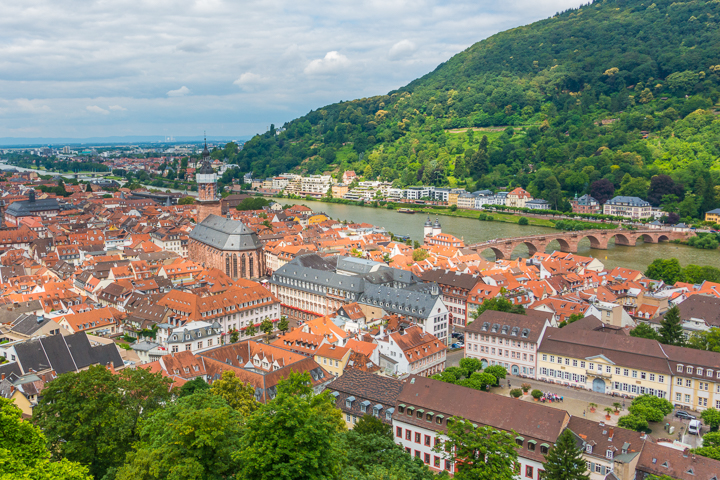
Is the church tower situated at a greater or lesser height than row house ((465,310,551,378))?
greater

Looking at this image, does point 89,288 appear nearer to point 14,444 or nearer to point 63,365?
point 63,365

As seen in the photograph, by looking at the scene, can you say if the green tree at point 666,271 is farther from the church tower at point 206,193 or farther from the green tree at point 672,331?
the church tower at point 206,193

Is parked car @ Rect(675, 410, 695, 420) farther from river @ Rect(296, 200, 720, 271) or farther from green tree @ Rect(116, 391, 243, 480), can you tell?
river @ Rect(296, 200, 720, 271)

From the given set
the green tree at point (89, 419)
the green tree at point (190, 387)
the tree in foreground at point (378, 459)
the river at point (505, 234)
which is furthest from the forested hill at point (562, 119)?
the green tree at point (89, 419)

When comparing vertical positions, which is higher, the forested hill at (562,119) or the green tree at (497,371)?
the forested hill at (562,119)

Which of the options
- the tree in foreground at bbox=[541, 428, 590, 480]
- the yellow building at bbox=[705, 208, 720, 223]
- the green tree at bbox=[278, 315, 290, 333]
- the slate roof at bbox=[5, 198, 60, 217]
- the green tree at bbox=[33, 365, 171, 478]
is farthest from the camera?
the slate roof at bbox=[5, 198, 60, 217]

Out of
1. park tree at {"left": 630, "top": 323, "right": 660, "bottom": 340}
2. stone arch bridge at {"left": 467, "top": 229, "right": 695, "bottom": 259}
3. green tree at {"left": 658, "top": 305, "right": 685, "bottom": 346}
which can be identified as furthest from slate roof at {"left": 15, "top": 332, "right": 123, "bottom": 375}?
stone arch bridge at {"left": 467, "top": 229, "right": 695, "bottom": 259}

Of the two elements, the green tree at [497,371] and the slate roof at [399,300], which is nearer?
the green tree at [497,371]
